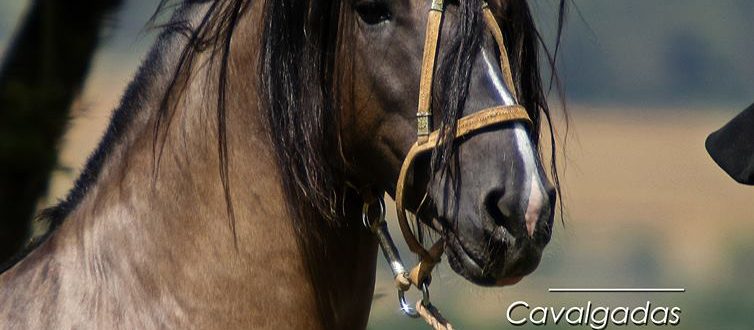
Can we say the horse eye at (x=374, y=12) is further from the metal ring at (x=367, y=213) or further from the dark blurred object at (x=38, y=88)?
the dark blurred object at (x=38, y=88)

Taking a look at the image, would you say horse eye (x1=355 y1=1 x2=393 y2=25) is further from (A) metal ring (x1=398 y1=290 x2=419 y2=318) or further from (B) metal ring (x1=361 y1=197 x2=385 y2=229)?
(A) metal ring (x1=398 y1=290 x2=419 y2=318)

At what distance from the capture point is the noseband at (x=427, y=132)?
246 centimetres

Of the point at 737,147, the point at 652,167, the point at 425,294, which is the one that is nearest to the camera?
the point at 425,294

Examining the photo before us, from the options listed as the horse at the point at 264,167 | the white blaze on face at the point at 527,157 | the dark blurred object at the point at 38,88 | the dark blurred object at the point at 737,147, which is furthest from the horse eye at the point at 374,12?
the dark blurred object at the point at 38,88

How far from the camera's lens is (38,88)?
4.25 meters

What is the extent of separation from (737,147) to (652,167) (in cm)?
276

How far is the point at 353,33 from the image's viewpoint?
260cm

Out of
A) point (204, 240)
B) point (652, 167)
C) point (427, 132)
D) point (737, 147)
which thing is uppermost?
point (427, 132)

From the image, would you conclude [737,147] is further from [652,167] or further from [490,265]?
[652,167]

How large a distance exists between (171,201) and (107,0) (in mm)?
1745

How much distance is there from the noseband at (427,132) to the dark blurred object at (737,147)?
527 mm

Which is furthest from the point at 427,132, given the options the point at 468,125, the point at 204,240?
the point at 204,240

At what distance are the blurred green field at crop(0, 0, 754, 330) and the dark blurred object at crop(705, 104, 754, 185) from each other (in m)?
2.40

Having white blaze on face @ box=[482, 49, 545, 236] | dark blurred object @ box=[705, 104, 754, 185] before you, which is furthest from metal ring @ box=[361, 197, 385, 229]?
dark blurred object @ box=[705, 104, 754, 185]
